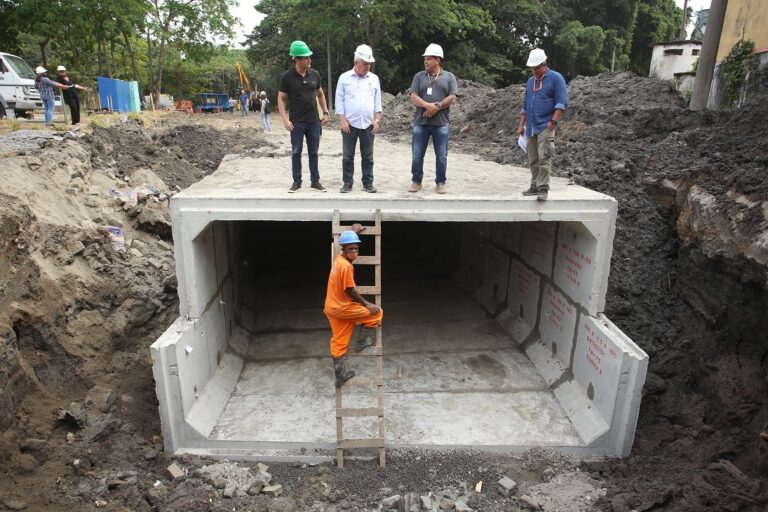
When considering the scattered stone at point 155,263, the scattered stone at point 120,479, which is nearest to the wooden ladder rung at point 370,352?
the scattered stone at point 120,479

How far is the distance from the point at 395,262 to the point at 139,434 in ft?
27.7

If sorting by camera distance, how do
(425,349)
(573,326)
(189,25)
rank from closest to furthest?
(573,326), (425,349), (189,25)

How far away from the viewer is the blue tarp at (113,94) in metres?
20.1

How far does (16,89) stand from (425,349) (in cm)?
1664

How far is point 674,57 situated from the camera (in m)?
20.6

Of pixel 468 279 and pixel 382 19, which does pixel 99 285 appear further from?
pixel 382 19

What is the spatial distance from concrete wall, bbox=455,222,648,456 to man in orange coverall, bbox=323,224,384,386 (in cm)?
281

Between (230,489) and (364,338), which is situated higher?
(364,338)

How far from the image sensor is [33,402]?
19.8 feet

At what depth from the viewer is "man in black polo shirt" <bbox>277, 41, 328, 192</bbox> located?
664cm

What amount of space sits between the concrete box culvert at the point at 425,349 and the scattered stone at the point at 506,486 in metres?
0.68

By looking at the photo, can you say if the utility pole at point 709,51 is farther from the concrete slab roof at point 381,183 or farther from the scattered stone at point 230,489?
the scattered stone at point 230,489

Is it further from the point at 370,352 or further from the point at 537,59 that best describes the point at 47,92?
the point at 537,59

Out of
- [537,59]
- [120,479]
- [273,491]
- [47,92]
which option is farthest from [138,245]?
[47,92]
